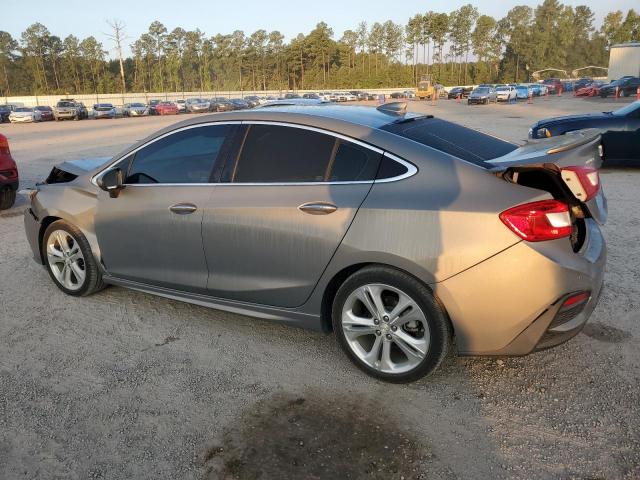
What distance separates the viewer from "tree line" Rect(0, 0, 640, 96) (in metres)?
94.6

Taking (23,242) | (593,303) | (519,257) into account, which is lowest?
(23,242)

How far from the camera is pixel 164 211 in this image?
3943mm

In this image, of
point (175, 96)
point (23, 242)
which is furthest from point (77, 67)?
point (23, 242)

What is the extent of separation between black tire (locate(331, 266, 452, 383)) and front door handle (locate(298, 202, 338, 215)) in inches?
15.9

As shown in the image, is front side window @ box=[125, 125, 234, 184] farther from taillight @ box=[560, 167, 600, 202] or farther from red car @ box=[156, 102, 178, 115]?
red car @ box=[156, 102, 178, 115]

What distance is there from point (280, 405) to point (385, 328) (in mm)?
751

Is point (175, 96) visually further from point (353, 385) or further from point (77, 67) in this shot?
point (353, 385)

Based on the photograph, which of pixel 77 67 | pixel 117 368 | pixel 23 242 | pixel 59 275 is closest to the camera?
pixel 117 368

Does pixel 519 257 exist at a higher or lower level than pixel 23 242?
higher

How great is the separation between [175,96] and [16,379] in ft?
279

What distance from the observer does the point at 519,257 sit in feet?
9.06

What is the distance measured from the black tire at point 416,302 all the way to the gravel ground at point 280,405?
0.11 m

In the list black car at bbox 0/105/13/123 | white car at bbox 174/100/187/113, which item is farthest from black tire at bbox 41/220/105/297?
white car at bbox 174/100/187/113

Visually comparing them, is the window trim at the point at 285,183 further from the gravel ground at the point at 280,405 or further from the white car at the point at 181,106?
the white car at the point at 181,106
